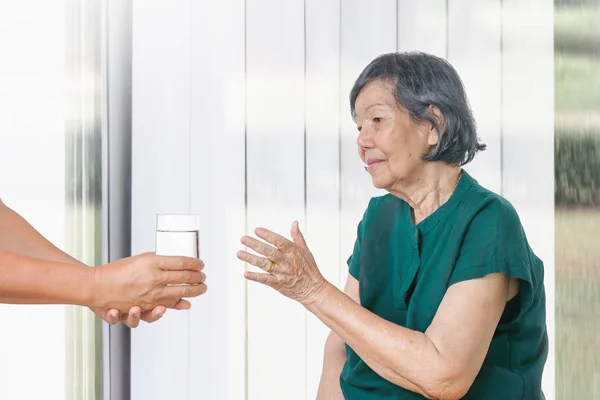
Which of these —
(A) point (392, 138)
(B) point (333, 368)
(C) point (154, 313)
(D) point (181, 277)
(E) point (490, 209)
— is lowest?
(B) point (333, 368)

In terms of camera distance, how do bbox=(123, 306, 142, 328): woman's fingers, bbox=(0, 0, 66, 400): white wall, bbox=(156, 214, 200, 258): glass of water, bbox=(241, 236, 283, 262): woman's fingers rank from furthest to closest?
bbox=(0, 0, 66, 400): white wall → bbox=(123, 306, 142, 328): woman's fingers → bbox=(156, 214, 200, 258): glass of water → bbox=(241, 236, 283, 262): woman's fingers

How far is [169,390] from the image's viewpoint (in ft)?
7.43

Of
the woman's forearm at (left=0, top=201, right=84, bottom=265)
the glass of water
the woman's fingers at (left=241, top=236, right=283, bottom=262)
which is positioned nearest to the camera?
the woman's fingers at (left=241, top=236, right=283, bottom=262)

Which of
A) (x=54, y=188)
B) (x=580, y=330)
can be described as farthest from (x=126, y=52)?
(x=580, y=330)

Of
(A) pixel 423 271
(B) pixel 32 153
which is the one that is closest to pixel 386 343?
(A) pixel 423 271

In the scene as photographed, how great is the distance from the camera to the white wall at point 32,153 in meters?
2.16

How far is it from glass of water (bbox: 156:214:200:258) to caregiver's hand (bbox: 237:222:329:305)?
156 millimetres

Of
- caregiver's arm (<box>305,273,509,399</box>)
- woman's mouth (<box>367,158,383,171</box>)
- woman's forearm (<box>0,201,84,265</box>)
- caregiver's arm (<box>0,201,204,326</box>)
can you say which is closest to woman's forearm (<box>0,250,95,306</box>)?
caregiver's arm (<box>0,201,204,326</box>)

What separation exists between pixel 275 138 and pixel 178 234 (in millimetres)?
879

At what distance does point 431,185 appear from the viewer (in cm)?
148

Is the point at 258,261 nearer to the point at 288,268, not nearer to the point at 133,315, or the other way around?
the point at 288,268

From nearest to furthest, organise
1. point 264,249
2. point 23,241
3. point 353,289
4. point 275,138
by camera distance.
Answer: point 264,249 → point 353,289 → point 23,241 → point 275,138

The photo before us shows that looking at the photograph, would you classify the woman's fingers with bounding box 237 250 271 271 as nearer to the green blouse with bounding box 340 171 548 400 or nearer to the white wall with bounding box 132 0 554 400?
the green blouse with bounding box 340 171 548 400

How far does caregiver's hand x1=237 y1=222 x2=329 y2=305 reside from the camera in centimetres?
125
